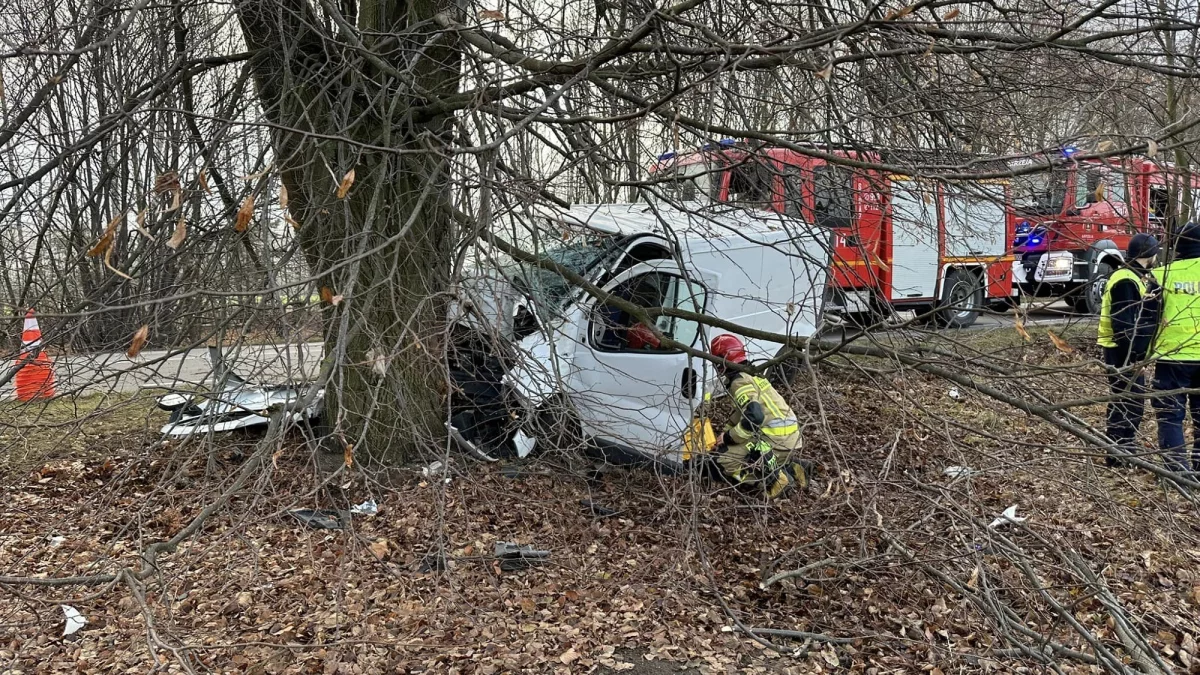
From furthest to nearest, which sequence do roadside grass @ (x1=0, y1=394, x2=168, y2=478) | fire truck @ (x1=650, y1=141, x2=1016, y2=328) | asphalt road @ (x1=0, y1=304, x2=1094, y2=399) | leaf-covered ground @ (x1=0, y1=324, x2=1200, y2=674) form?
fire truck @ (x1=650, y1=141, x2=1016, y2=328) < roadside grass @ (x1=0, y1=394, x2=168, y2=478) < leaf-covered ground @ (x1=0, y1=324, x2=1200, y2=674) < asphalt road @ (x1=0, y1=304, x2=1094, y2=399)

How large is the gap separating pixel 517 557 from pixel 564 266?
1.67 meters

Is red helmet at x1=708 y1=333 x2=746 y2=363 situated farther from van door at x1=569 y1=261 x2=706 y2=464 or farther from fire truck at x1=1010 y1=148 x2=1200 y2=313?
fire truck at x1=1010 y1=148 x2=1200 y2=313

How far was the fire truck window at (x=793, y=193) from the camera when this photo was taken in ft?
15.5

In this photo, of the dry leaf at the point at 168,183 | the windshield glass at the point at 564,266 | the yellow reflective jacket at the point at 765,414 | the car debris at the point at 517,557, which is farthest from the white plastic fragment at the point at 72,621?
the yellow reflective jacket at the point at 765,414

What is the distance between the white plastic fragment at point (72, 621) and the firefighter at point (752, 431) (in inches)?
128

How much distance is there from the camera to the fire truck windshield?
420 cm

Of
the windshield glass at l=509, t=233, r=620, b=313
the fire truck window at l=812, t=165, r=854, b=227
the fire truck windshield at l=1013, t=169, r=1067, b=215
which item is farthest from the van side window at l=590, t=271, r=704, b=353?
the fire truck windshield at l=1013, t=169, r=1067, b=215

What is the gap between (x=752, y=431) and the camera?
4.70 metres

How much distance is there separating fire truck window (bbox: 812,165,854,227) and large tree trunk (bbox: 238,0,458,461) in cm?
225

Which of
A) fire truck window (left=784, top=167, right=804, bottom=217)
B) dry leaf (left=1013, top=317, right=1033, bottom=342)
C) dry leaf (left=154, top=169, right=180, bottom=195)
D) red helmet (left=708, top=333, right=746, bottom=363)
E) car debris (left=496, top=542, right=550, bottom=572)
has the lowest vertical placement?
car debris (left=496, top=542, right=550, bottom=572)

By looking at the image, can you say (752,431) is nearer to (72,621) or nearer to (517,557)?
(517,557)

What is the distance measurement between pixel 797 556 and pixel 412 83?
3169 mm

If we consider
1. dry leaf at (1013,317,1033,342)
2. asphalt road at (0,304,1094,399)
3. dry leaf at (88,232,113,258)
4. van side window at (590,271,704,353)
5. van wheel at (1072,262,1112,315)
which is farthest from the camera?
van side window at (590,271,704,353)

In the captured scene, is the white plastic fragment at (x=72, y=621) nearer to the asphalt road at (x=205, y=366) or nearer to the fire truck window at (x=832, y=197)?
the asphalt road at (x=205, y=366)
